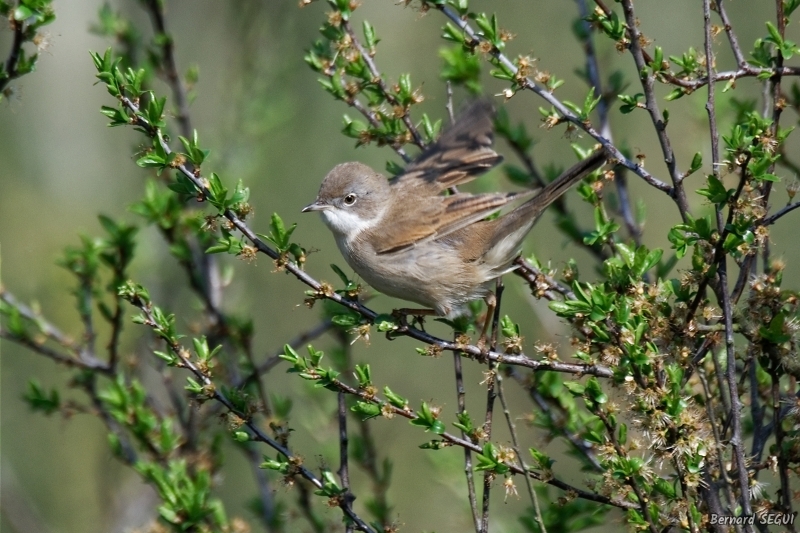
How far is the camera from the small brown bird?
380 centimetres

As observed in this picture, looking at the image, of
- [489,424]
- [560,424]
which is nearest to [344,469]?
[489,424]

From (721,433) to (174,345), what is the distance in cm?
197

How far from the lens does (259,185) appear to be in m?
6.58

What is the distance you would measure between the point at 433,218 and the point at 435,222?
40 mm

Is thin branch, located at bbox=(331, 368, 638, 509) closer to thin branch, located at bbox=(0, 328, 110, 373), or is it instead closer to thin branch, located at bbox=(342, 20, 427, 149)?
thin branch, located at bbox=(342, 20, 427, 149)

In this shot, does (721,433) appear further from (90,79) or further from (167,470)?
(90,79)

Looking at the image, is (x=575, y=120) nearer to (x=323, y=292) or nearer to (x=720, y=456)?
(x=323, y=292)

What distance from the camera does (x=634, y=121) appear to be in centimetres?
676

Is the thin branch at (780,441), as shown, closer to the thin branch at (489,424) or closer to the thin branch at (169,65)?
the thin branch at (489,424)

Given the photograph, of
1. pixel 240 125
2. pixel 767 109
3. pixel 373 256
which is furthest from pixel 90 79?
pixel 767 109

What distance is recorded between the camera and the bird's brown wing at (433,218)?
12.9 ft

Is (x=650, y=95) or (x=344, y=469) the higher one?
(x=650, y=95)

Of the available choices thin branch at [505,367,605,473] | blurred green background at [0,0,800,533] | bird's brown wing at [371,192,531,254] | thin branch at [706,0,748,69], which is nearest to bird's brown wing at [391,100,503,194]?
bird's brown wing at [371,192,531,254]

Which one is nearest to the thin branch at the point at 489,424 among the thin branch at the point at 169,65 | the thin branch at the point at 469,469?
the thin branch at the point at 469,469
